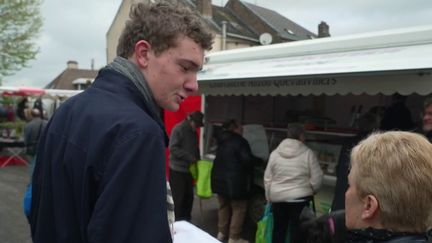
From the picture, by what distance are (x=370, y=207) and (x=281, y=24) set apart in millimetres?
33080

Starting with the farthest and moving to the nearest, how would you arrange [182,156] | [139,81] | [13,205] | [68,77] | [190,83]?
[68,77] < [13,205] < [182,156] < [190,83] < [139,81]

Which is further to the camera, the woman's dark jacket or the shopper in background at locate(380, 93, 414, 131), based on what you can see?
the woman's dark jacket

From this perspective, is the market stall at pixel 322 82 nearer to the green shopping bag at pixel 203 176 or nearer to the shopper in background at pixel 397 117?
the shopper in background at pixel 397 117

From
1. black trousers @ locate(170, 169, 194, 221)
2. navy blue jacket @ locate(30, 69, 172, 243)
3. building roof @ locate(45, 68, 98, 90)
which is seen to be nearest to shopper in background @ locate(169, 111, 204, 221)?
black trousers @ locate(170, 169, 194, 221)

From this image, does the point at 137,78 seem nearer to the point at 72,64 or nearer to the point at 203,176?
the point at 203,176

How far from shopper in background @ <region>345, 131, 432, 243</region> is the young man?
680 mm

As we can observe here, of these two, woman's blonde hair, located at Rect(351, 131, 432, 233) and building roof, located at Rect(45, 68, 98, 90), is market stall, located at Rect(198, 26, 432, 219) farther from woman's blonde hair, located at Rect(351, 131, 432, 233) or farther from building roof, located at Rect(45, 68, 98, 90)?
building roof, located at Rect(45, 68, 98, 90)

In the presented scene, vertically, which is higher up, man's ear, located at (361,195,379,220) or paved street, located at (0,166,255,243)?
man's ear, located at (361,195,379,220)

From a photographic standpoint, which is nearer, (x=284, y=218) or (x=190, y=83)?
(x=190, y=83)

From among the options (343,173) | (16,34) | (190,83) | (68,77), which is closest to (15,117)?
(16,34)

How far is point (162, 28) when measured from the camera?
1409 mm

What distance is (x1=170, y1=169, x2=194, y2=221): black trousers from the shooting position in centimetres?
691

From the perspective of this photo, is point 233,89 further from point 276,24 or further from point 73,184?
point 276,24

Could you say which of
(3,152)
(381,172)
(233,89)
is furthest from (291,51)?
(3,152)
